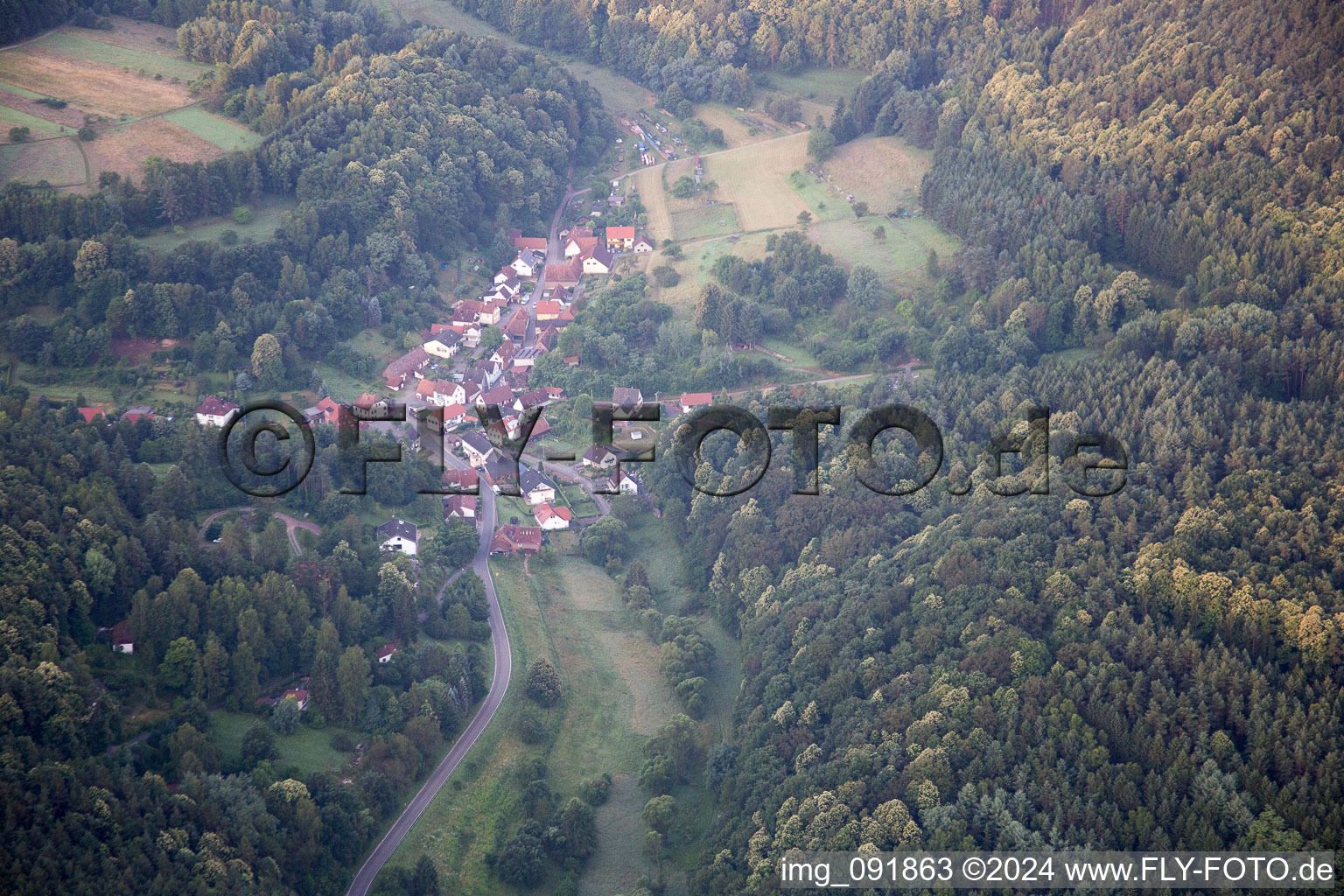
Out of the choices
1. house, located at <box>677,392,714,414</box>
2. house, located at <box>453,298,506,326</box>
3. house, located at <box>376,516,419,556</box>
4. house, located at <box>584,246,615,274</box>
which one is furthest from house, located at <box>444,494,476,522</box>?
house, located at <box>584,246,615,274</box>

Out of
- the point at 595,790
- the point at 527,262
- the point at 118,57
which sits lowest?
the point at 595,790

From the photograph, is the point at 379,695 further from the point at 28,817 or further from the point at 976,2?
the point at 976,2

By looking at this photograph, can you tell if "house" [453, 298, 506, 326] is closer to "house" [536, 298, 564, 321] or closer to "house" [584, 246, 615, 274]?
"house" [536, 298, 564, 321]

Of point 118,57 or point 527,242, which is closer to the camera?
point 118,57

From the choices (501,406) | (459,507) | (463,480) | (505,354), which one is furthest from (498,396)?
(459,507)

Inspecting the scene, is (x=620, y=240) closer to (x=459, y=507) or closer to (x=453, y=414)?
(x=453, y=414)

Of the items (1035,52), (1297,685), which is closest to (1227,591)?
(1297,685)
